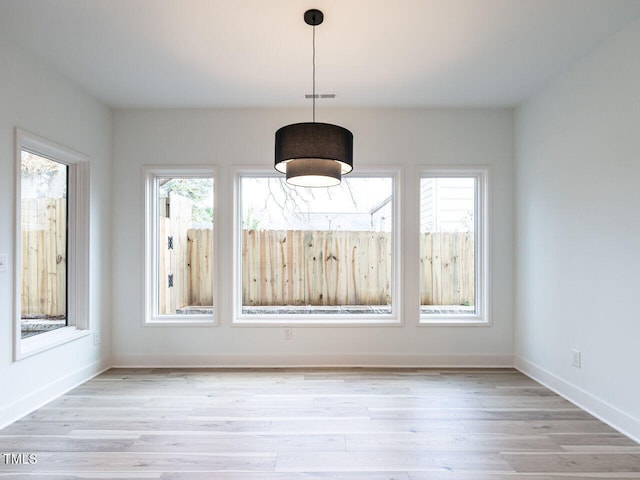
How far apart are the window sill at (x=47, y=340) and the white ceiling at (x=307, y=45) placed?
7.31 ft

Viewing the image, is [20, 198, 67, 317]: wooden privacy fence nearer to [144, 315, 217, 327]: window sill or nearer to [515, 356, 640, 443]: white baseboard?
[144, 315, 217, 327]: window sill

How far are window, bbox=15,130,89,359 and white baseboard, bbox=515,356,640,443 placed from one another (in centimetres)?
427

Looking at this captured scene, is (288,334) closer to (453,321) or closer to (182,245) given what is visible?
(182,245)

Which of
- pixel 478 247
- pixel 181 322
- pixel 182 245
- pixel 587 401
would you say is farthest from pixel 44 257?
pixel 587 401

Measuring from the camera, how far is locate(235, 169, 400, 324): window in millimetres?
4133

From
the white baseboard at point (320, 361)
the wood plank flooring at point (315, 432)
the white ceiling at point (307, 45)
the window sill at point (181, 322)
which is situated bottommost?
the wood plank flooring at point (315, 432)

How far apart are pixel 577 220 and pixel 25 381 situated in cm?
445

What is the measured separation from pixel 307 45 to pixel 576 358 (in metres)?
3.21

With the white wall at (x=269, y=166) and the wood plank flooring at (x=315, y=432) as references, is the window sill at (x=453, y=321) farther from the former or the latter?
the wood plank flooring at (x=315, y=432)

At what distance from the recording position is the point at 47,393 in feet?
10.0

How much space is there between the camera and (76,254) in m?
3.56

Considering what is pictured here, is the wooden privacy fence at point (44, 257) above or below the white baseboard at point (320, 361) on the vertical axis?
above

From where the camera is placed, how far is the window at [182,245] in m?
4.08

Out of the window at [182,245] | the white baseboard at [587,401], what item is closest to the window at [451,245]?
the white baseboard at [587,401]
